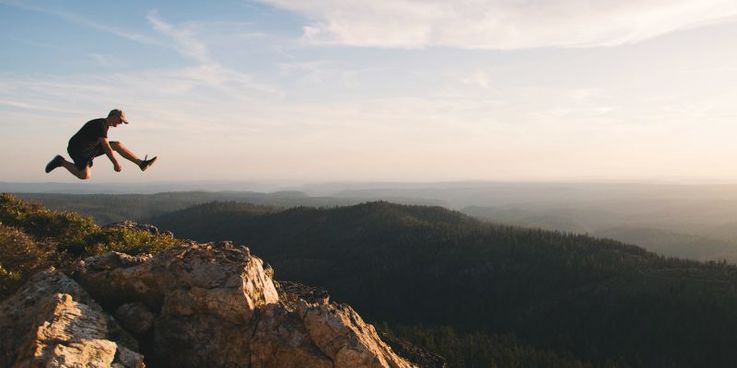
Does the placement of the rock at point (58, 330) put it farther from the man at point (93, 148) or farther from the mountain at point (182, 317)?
the man at point (93, 148)

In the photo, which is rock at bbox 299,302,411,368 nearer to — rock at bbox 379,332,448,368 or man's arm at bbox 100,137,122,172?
rock at bbox 379,332,448,368

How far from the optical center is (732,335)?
377 feet

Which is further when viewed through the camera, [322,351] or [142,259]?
[142,259]

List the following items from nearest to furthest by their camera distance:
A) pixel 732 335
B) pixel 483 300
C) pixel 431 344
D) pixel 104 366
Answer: pixel 104 366 → pixel 431 344 → pixel 732 335 → pixel 483 300

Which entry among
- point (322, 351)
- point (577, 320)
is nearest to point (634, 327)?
point (577, 320)

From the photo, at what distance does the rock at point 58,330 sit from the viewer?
9.60 m

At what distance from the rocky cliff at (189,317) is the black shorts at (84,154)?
527cm

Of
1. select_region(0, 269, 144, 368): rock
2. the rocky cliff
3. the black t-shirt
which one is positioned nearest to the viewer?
select_region(0, 269, 144, 368): rock

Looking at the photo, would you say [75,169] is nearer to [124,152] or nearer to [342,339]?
[124,152]

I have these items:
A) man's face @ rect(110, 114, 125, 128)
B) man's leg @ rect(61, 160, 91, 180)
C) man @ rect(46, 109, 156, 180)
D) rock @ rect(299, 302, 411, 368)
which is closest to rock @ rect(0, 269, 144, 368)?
rock @ rect(299, 302, 411, 368)

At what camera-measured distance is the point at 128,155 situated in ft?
60.1

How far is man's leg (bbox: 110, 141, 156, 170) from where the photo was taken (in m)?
18.1

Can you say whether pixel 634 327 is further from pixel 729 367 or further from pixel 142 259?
pixel 142 259

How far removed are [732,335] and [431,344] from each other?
267 ft
